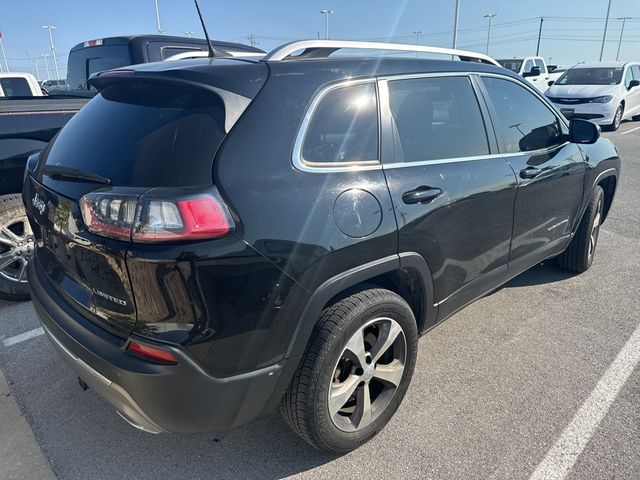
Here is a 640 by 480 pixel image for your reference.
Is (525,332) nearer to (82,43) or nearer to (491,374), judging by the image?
(491,374)

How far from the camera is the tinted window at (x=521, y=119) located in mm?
2979

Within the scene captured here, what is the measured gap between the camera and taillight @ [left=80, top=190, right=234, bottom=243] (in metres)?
1.60

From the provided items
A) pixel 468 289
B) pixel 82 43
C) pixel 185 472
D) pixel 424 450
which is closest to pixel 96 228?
pixel 185 472

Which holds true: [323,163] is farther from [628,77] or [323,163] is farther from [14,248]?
[628,77]

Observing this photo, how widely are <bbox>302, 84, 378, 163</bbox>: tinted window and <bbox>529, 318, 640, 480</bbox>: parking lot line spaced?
164 centimetres

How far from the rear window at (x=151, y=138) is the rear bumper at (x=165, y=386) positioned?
63 cm

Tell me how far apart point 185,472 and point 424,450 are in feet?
3.72

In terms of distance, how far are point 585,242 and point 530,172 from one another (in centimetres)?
141

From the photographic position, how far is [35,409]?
2582 mm

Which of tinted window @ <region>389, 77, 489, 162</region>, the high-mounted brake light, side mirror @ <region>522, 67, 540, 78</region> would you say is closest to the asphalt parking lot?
the high-mounted brake light

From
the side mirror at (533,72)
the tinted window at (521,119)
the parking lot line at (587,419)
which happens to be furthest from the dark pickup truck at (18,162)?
the side mirror at (533,72)

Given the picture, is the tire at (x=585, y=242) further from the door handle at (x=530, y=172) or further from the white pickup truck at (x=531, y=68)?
the white pickup truck at (x=531, y=68)

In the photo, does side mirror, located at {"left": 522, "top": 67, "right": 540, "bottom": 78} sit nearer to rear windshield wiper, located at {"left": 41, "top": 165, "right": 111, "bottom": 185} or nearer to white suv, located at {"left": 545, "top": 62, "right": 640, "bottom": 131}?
white suv, located at {"left": 545, "top": 62, "right": 640, "bottom": 131}

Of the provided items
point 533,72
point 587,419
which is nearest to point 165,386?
point 587,419
